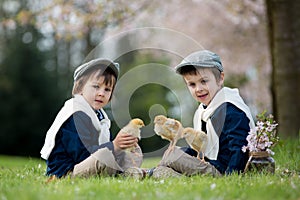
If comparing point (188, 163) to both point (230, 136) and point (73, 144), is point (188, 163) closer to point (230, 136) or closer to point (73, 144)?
point (230, 136)

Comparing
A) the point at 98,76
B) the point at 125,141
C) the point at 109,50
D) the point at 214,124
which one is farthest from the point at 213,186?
the point at 109,50

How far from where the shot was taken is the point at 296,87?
773cm

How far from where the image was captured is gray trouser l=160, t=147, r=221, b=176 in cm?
424

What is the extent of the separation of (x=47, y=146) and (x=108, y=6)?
667cm

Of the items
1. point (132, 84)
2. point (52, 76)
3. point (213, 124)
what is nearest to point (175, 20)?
point (52, 76)

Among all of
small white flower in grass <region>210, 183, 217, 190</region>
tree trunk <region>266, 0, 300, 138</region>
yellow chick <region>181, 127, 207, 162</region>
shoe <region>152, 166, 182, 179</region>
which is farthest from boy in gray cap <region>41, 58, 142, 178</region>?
tree trunk <region>266, 0, 300, 138</region>

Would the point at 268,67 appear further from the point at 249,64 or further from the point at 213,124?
the point at 213,124

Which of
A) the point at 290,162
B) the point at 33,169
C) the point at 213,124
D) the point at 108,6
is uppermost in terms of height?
the point at 108,6

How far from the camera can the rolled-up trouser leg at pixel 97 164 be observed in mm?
4090

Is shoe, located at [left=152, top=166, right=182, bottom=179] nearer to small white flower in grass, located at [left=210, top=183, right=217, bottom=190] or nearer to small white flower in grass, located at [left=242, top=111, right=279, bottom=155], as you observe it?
small white flower in grass, located at [left=242, top=111, right=279, bottom=155]

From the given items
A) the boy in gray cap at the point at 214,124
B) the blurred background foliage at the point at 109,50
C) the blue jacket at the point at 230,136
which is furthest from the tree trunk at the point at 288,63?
the blue jacket at the point at 230,136

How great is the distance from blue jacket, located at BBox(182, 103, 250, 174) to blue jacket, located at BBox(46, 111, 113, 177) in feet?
3.45

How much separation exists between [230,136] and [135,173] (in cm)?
87

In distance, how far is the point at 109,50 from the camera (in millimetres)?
9508
